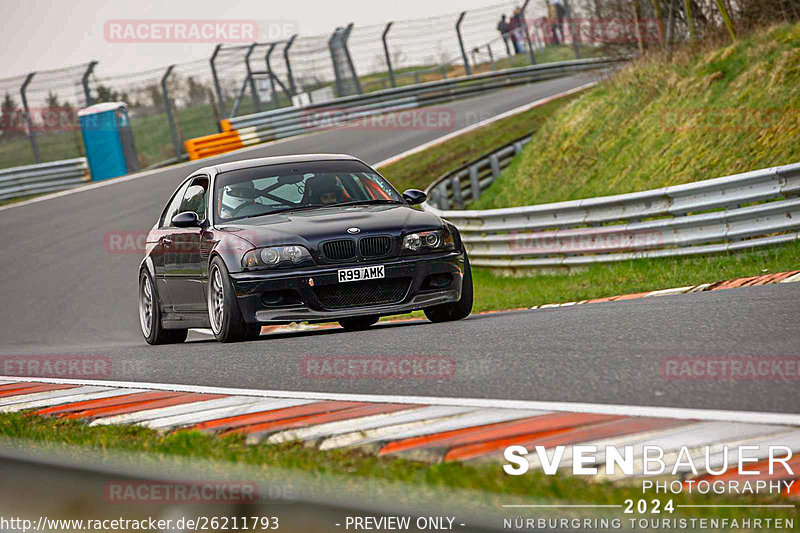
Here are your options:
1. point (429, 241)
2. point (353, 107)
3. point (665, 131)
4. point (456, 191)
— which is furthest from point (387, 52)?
point (429, 241)

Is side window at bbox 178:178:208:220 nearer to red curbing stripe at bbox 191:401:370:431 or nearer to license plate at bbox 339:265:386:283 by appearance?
license plate at bbox 339:265:386:283

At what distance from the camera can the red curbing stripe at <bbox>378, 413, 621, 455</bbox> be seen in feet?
12.0

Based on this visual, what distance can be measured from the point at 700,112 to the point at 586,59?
75.8 feet

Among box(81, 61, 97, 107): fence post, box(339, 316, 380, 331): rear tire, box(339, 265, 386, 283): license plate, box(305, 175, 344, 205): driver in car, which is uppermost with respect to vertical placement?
box(81, 61, 97, 107): fence post

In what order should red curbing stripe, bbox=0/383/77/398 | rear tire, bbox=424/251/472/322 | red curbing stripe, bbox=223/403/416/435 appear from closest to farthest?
red curbing stripe, bbox=223/403/416/435 → red curbing stripe, bbox=0/383/77/398 → rear tire, bbox=424/251/472/322

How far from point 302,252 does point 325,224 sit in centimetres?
37

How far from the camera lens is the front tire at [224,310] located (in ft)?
27.0

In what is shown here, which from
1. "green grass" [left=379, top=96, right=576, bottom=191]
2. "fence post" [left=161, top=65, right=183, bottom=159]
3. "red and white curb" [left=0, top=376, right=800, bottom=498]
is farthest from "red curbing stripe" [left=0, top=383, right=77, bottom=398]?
"fence post" [left=161, top=65, right=183, bottom=159]

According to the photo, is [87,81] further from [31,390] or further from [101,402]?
[101,402]

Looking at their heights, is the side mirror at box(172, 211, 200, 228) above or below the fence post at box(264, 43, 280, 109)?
below

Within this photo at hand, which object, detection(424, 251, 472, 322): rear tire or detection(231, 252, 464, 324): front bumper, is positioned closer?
detection(231, 252, 464, 324): front bumper

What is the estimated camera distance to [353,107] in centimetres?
3338

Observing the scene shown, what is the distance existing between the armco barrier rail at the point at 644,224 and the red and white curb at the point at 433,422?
708 centimetres

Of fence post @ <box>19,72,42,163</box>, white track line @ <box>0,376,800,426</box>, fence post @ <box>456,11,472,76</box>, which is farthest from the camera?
fence post @ <box>456,11,472,76</box>
